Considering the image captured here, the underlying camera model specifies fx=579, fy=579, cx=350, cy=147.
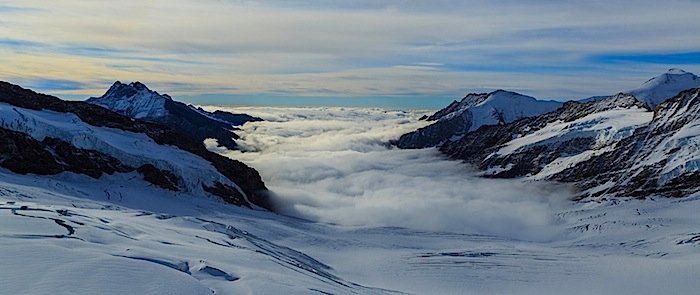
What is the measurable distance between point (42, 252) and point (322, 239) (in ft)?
150

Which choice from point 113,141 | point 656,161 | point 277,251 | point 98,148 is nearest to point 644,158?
point 656,161

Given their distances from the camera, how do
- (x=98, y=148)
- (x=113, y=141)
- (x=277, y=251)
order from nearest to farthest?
(x=277, y=251) → (x=98, y=148) → (x=113, y=141)

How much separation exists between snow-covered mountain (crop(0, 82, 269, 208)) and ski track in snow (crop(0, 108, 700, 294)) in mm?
2650


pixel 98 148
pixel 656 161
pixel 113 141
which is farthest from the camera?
pixel 656 161

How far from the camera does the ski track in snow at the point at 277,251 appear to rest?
20.1 m

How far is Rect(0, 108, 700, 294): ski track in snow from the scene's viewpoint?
66.1 ft

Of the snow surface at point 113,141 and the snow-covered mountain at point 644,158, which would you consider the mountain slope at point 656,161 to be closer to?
the snow-covered mountain at point 644,158

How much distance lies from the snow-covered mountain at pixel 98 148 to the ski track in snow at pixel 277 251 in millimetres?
2650

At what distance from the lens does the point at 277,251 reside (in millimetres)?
45656

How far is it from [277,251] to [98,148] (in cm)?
3988

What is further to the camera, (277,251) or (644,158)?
(644,158)

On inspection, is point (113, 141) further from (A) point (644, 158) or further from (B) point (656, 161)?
(A) point (644, 158)

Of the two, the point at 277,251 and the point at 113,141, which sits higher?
the point at 113,141

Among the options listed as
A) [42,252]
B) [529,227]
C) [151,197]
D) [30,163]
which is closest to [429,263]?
[151,197]
